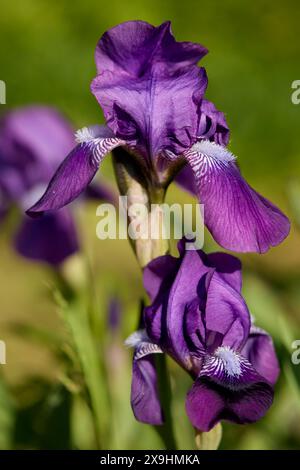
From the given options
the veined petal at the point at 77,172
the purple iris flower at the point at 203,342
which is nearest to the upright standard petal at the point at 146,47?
the veined petal at the point at 77,172

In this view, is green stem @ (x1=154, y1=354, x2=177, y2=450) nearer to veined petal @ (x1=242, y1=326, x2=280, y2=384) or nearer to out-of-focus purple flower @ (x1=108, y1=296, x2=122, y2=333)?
veined petal @ (x1=242, y1=326, x2=280, y2=384)

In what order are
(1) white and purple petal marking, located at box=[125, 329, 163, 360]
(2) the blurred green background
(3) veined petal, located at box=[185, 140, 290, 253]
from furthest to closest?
1. (2) the blurred green background
2. (1) white and purple petal marking, located at box=[125, 329, 163, 360]
3. (3) veined petal, located at box=[185, 140, 290, 253]

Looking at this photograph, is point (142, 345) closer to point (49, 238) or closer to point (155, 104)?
point (155, 104)

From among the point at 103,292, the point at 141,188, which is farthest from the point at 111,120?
the point at 103,292

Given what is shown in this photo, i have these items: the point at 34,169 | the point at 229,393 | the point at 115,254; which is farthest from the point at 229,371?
the point at 115,254

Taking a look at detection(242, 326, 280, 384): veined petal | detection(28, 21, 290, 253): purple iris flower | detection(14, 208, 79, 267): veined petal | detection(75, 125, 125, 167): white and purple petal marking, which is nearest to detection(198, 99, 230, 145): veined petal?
detection(28, 21, 290, 253): purple iris flower

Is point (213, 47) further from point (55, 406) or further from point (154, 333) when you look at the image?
point (154, 333)
